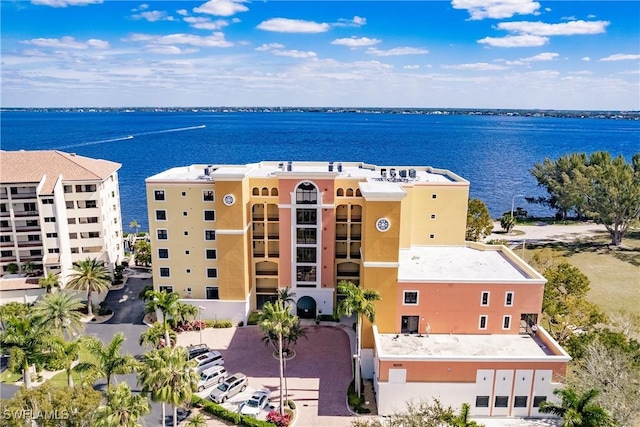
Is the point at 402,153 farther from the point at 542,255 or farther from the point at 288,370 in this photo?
the point at 288,370

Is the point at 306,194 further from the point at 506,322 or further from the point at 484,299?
the point at 506,322

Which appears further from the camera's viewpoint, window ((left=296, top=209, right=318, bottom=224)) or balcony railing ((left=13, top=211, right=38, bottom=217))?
balcony railing ((left=13, top=211, right=38, bottom=217))

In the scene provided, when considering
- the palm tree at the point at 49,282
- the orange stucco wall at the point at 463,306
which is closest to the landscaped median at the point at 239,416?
the orange stucco wall at the point at 463,306

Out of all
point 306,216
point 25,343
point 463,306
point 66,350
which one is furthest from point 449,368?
point 25,343

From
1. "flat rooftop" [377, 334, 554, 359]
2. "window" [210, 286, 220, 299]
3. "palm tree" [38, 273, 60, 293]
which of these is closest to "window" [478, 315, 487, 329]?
"flat rooftop" [377, 334, 554, 359]

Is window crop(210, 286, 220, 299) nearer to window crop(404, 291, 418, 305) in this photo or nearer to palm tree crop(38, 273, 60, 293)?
palm tree crop(38, 273, 60, 293)

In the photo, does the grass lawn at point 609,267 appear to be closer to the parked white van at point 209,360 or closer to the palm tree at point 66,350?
the parked white van at point 209,360

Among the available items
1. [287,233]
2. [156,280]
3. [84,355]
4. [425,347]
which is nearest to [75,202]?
[156,280]
